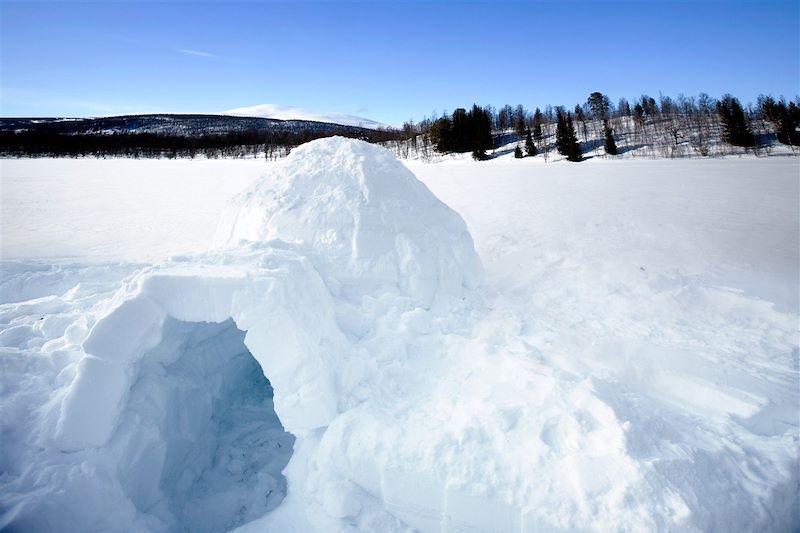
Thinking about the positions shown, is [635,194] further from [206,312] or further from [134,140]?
[134,140]

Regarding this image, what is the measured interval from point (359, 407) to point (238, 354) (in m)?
2.72

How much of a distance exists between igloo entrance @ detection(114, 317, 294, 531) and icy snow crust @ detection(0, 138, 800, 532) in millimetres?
25

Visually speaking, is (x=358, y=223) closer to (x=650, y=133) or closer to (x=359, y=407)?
(x=359, y=407)

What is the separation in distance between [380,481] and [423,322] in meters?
2.26

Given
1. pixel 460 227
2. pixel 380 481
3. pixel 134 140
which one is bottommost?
pixel 380 481

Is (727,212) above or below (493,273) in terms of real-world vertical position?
above

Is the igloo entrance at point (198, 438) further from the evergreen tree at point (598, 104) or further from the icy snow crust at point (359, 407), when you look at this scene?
the evergreen tree at point (598, 104)

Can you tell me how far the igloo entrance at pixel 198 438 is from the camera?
390cm

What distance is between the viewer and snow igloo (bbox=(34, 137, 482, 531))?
3490mm

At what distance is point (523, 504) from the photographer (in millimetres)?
3250

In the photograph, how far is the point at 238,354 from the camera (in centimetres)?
591

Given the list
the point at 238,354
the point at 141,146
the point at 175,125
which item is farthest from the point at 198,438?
the point at 175,125

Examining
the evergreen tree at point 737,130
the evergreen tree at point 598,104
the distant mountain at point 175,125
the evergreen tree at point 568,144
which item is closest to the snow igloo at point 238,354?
the evergreen tree at point 568,144

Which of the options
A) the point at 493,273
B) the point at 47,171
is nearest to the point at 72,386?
the point at 493,273
